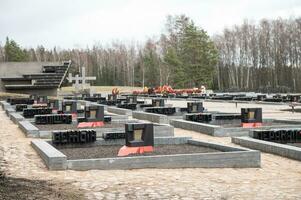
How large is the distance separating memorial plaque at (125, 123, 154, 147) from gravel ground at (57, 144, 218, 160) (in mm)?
296

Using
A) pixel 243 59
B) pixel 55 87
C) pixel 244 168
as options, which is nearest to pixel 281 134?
pixel 244 168

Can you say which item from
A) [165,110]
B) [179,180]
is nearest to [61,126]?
[165,110]

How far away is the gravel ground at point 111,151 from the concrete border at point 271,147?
1408mm

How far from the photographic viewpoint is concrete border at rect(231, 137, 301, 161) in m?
11.3

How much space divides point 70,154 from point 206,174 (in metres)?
3.28

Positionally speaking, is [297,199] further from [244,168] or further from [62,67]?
[62,67]

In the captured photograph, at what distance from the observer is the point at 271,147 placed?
12.1 meters

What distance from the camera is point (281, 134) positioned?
1329 cm

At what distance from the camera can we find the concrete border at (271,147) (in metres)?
11.3

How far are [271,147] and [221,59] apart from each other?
266 feet

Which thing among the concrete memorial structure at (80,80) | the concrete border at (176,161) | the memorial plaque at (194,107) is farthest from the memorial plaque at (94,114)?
the concrete memorial structure at (80,80)

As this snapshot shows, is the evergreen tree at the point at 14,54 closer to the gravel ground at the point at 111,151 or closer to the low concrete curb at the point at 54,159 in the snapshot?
the gravel ground at the point at 111,151

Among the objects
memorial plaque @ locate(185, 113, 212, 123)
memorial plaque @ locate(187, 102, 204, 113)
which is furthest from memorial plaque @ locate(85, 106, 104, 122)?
memorial plaque @ locate(187, 102, 204, 113)

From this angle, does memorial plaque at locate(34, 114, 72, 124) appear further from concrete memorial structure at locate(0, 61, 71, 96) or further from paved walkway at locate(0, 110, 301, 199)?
concrete memorial structure at locate(0, 61, 71, 96)
